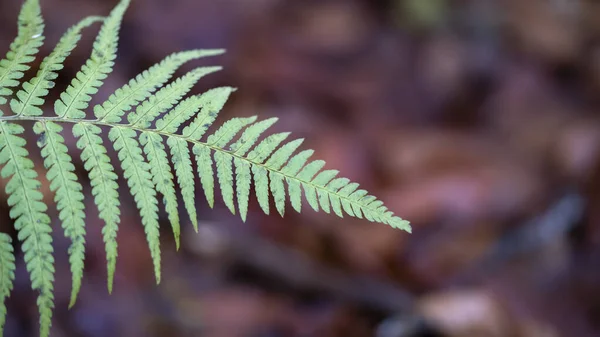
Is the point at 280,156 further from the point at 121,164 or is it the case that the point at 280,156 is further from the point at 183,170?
the point at 121,164

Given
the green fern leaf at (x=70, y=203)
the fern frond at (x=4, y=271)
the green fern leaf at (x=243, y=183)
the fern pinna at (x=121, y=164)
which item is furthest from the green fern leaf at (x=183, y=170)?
the fern frond at (x=4, y=271)

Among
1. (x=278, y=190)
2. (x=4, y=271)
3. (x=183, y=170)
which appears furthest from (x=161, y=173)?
(x=4, y=271)

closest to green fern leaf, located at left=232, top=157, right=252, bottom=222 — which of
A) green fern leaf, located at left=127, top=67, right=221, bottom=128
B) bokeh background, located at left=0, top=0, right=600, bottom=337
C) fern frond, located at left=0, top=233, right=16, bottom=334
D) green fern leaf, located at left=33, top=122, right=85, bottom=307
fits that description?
green fern leaf, located at left=127, top=67, right=221, bottom=128

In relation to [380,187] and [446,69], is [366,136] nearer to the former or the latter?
[380,187]

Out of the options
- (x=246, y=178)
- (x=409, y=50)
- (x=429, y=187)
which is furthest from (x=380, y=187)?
(x=246, y=178)

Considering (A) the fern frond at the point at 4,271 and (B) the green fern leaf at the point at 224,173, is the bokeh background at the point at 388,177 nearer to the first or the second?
(A) the fern frond at the point at 4,271

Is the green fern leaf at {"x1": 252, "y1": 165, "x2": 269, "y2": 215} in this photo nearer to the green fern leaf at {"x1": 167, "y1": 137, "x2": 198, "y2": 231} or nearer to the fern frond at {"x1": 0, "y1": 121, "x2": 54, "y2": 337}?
the green fern leaf at {"x1": 167, "y1": 137, "x2": 198, "y2": 231}

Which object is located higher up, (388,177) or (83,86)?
(388,177)
